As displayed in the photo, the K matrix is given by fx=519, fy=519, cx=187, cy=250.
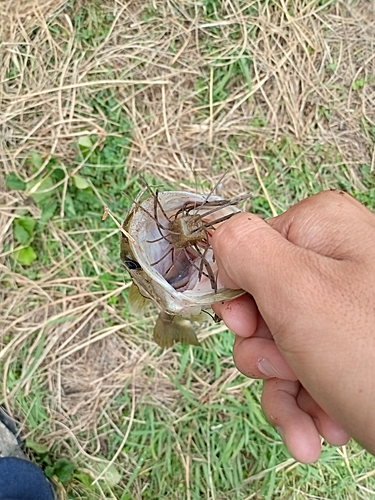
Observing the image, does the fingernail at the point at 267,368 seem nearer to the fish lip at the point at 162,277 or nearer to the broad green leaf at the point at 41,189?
the fish lip at the point at 162,277

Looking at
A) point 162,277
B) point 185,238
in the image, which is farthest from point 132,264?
point 185,238

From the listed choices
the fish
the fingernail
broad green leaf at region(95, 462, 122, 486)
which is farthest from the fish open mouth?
broad green leaf at region(95, 462, 122, 486)

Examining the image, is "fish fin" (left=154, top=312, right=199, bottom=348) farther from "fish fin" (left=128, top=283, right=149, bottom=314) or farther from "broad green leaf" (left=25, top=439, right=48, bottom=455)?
"broad green leaf" (left=25, top=439, right=48, bottom=455)

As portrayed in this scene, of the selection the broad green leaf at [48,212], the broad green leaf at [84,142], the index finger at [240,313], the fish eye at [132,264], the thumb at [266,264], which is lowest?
the broad green leaf at [48,212]

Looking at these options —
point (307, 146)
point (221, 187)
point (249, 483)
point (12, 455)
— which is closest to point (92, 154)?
point (221, 187)

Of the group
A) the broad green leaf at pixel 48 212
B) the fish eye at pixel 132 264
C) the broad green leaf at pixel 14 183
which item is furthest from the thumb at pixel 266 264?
the broad green leaf at pixel 14 183

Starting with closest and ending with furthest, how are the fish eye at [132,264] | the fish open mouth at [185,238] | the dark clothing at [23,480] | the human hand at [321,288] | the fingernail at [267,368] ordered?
the human hand at [321,288]
the fish open mouth at [185,238]
the fish eye at [132,264]
the fingernail at [267,368]
the dark clothing at [23,480]
